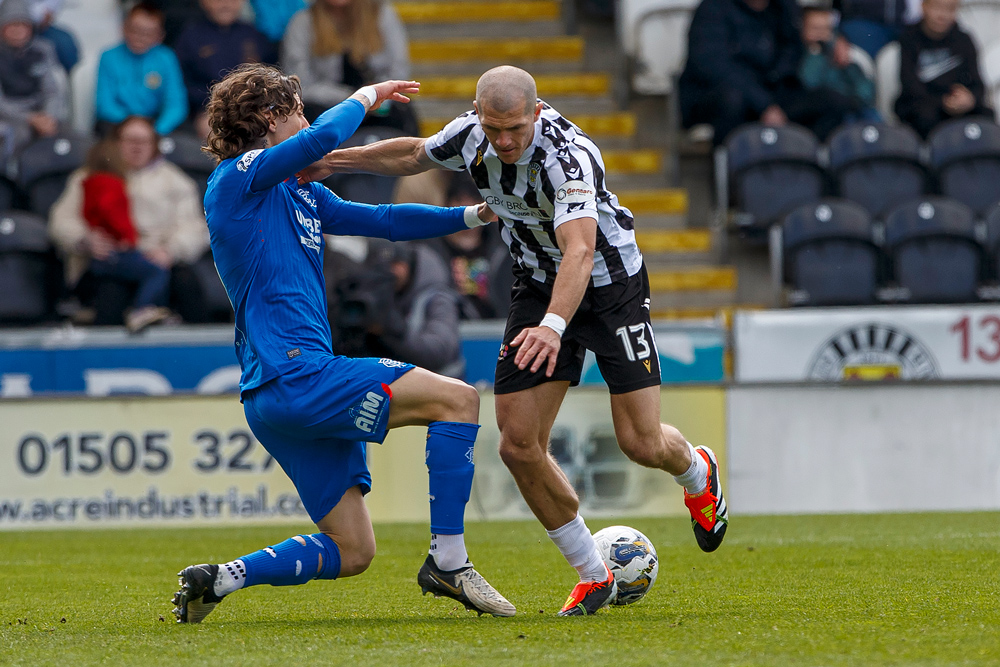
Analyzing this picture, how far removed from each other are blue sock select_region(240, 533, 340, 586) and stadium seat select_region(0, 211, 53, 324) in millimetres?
7026

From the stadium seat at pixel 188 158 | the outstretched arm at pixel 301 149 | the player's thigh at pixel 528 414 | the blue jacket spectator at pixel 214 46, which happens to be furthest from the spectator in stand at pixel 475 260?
the outstretched arm at pixel 301 149

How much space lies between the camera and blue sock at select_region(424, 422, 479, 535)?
4.57 meters

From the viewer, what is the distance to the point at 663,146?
14766 millimetres

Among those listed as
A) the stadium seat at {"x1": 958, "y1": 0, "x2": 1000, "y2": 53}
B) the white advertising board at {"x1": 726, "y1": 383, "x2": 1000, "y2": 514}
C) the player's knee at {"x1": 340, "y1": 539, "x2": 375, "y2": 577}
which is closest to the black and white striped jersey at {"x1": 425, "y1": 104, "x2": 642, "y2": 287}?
the player's knee at {"x1": 340, "y1": 539, "x2": 375, "y2": 577}

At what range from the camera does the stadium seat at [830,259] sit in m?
11.4

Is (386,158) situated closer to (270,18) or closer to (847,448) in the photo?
(847,448)

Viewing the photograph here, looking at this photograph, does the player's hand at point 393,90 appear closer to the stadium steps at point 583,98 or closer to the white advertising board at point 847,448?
the white advertising board at point 847,448

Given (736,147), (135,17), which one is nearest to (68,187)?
(135,17)

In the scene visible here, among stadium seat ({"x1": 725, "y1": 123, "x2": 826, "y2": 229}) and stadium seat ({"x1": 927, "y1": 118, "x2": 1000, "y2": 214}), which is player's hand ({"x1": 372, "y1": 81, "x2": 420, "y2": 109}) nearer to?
stadium seat ({"x1": 725, "y1": 123, "x2": 826, "y2": 229})

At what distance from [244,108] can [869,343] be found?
6.85 m

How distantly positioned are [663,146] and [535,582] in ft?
31.0

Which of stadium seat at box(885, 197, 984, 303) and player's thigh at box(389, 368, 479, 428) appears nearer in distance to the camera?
player's thigh at box(389, 368, 479, 428)

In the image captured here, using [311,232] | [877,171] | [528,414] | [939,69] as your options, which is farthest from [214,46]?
[528,414]

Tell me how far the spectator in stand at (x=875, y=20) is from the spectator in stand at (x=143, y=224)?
25.6ft
